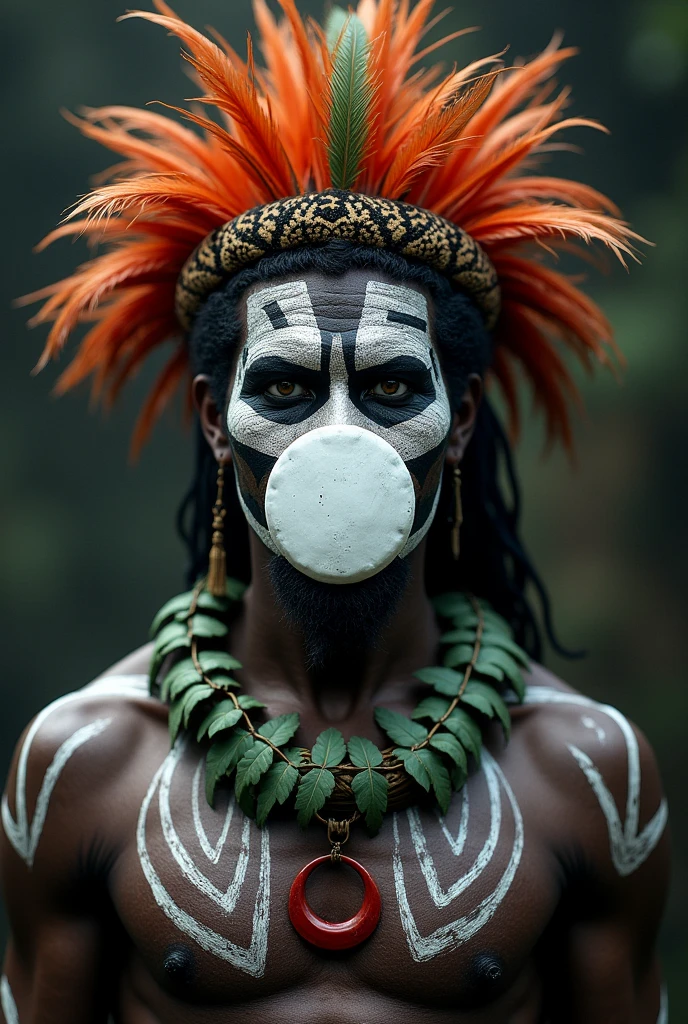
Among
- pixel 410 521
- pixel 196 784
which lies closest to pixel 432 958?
pixel 196 784

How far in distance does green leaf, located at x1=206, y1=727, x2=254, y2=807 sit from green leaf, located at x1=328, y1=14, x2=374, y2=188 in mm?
1097

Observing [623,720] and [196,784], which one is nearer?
[196,784]

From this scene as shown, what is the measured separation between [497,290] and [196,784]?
3.96 feet

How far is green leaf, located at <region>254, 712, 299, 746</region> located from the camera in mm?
2133

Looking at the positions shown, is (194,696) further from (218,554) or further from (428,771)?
(428,771)

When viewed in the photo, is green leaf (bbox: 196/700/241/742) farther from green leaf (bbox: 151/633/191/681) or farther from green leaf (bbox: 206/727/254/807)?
green leaf (bbox: 151/633/191/681)

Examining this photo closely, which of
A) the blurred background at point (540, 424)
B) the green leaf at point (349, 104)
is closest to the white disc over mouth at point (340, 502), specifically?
the green leaf at point (349, 104)

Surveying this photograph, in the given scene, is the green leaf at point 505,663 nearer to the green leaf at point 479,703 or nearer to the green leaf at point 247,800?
the green leaf at point 479,703

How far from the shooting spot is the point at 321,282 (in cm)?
214

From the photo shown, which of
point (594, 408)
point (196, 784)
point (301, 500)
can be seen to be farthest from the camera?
point (594, 408)

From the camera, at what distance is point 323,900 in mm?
2066

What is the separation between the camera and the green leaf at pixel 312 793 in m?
2.05

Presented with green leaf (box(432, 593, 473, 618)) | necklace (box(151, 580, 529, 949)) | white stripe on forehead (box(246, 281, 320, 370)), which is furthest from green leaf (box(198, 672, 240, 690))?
white stripe on forehead (box(246, 281, 320, 370))

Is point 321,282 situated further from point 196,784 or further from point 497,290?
point 196,784
